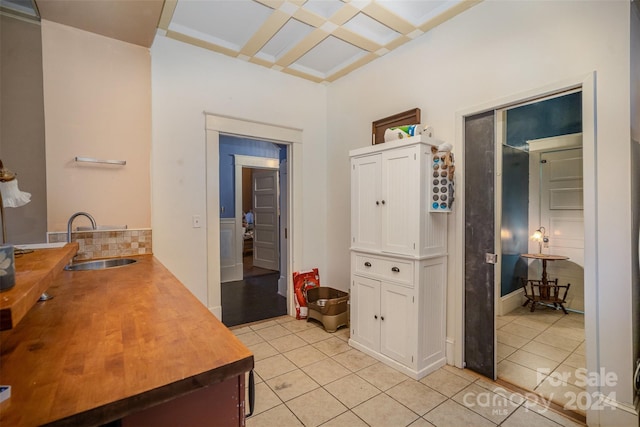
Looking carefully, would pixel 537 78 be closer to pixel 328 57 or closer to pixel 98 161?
pixel 328 57

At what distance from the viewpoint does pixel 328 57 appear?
10.4ft

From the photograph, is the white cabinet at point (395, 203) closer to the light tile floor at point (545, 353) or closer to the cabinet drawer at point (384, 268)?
the cabinet drawer at point (384, 268)

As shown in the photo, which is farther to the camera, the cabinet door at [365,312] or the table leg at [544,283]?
the table leg at [544,283]

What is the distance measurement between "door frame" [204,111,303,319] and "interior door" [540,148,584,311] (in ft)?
10.8

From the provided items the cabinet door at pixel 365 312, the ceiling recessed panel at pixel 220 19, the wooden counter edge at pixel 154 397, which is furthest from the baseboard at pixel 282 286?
the wooden counter edge at pixel 154 397

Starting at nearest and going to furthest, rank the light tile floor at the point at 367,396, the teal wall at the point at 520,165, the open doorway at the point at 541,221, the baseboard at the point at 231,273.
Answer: the light tile floor at the point at 367,396, the open doorway at the point at 541,221, the teal wall at the point at 520,165, the baseboard at the point at 231,273

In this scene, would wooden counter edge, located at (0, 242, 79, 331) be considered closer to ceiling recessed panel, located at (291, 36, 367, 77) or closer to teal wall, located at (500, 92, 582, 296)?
ceiling recessed panel, located at (291, 36, 367, 77)

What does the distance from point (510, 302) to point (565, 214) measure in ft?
4.36

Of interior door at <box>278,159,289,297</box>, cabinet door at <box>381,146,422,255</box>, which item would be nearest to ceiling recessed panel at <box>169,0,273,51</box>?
cabinet door at <box>381,146,422,255</box>

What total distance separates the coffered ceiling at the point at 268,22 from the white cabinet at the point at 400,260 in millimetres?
Result: 1052

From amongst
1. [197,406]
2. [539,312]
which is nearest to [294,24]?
[197,406]

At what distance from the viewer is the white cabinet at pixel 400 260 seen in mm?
2254

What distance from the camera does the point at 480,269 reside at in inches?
90.3

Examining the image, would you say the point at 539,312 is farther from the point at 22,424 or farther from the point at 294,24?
the point at 22,424
